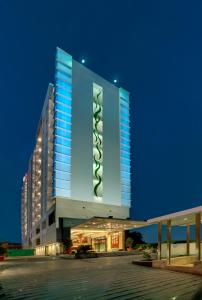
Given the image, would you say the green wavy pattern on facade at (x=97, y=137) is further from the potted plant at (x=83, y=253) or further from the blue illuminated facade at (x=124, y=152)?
the potted plant at (x=83, y=253)

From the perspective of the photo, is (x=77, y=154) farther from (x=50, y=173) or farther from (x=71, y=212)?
(x=71, y=212)

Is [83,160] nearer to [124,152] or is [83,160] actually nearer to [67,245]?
[124,152]

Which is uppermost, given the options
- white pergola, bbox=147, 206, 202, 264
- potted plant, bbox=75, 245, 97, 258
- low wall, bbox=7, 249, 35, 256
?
white pergola, bbox=147, 206, 202, 264

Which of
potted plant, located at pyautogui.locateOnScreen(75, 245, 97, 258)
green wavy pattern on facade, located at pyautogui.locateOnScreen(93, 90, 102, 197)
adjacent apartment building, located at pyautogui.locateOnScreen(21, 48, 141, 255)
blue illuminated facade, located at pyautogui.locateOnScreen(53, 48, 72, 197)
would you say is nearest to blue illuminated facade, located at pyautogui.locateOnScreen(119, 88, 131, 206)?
adjacent apartment building, located at pyautogui.locateOnScreen(21, 48, 141, 255)

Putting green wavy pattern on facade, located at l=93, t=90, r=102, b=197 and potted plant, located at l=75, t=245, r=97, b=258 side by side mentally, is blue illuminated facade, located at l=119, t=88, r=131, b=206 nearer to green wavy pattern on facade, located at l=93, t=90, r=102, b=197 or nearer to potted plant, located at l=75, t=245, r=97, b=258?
green wavy pattern on facade, located at l=93, t=90, r=102, b=197

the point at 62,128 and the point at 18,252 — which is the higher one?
the point at 62,128

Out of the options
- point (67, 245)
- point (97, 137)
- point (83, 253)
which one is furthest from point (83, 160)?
point (83, 253)

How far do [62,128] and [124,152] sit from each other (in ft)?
69.8

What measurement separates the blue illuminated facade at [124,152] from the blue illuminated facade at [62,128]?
18.0 meters

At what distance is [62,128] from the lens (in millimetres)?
75125

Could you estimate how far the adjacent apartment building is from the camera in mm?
73250

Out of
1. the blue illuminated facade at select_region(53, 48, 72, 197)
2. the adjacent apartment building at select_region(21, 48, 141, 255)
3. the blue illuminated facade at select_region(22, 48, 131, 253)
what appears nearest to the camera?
the blue illuminated facade at select_region(53, 48, 72, 197)

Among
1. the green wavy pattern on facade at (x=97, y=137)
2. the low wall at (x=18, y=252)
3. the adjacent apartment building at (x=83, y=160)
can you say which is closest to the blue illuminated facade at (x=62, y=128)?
the adjacent apartment building at (x=83, y=160)

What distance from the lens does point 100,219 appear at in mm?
54562
